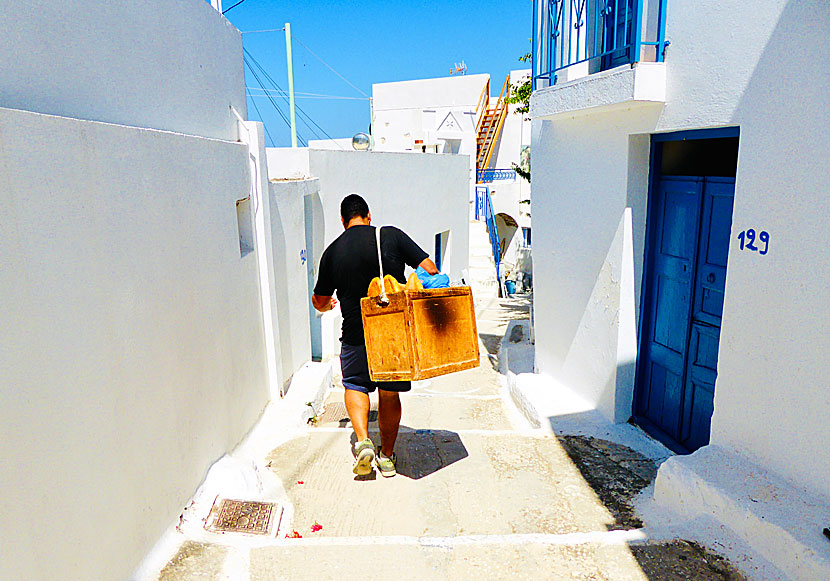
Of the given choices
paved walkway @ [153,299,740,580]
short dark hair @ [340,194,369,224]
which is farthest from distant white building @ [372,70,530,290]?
paved walkway @ [153,299,740,580]

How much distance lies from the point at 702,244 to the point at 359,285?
7.77ft

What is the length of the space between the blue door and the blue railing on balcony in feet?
3.40

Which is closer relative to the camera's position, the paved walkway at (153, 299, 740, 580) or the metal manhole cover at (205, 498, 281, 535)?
the paved walkway at (153, 299, 740, 580)

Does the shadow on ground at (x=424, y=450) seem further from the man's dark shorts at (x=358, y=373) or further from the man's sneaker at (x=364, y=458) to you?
the man's dark shorts at (x=358, y=373)

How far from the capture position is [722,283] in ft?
12.9

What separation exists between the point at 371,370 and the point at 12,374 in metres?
2.00

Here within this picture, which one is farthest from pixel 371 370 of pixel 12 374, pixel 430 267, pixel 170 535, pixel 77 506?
pixel 12 374

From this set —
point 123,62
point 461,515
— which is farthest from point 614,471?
point 123,62

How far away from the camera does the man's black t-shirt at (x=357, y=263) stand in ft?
12.7

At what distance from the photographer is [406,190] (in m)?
12.6

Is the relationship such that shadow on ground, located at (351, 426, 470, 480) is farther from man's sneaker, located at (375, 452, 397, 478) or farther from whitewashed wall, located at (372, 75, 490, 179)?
whitewashed wall, located at (372, 75, 490, 179)

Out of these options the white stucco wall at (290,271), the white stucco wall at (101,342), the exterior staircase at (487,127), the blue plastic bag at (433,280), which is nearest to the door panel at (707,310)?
the blue plastic bag at (433,280)

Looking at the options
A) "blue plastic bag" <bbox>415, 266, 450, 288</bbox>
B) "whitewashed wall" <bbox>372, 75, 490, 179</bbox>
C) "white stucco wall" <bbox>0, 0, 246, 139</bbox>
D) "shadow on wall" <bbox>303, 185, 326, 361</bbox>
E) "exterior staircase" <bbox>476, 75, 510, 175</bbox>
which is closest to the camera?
"white stucco wall" <bbox>0, 0, 246, 139</bbox>

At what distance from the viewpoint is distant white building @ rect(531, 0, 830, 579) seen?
2.79 metres
